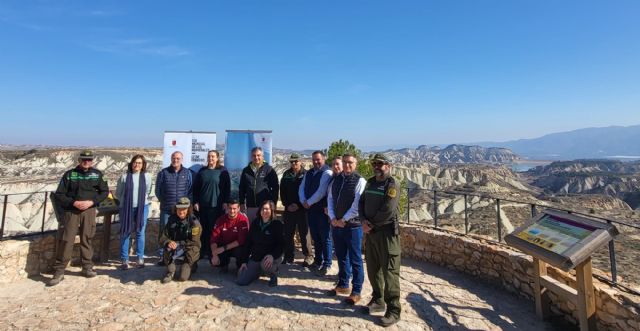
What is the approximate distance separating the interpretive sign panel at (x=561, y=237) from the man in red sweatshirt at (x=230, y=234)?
4.02 meters

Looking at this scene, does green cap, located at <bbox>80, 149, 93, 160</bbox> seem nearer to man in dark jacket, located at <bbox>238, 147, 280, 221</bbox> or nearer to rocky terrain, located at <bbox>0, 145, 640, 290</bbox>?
rocky terrain, located at <bbox>0, 145, 640, 290</bbox>

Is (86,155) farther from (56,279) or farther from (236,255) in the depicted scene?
(236,255)

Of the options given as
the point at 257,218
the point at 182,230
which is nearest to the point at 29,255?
the point at 182,230

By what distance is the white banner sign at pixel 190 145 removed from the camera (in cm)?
725

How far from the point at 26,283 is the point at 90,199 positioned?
62.5 inches

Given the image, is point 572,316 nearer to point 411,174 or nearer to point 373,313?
point 373,313

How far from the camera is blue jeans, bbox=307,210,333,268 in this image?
17.7 feet

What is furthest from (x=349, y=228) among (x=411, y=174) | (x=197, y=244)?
(x=411, y=174)

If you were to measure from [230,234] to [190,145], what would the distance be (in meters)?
2.88

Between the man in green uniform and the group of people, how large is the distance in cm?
1

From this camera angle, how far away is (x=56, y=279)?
5.11 metres

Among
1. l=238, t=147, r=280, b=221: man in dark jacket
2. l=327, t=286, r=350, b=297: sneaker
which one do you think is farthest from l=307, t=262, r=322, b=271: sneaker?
l=238, t=147, r=280, b=221: man in dark jacket

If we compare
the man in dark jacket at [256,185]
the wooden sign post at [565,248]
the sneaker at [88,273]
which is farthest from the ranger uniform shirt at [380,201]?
the sneaker at [88,273]

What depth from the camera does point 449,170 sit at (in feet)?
271
